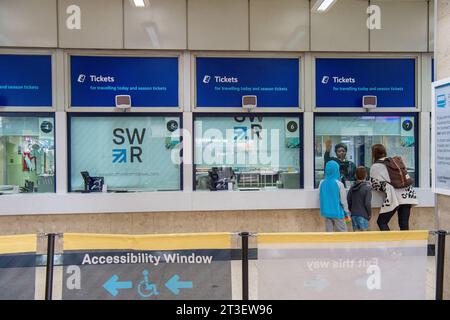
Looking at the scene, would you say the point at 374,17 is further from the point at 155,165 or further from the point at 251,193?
the point at 155,165

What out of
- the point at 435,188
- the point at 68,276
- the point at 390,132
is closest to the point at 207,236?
the point at 68,276

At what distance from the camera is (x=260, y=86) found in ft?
19.3

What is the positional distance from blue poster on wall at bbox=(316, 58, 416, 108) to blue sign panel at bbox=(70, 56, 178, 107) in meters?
2.42

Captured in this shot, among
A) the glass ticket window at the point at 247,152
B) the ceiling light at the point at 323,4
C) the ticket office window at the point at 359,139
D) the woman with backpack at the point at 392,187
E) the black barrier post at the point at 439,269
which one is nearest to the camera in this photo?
the black barrier post at the point at 439,269

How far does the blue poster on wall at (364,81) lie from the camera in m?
5.93

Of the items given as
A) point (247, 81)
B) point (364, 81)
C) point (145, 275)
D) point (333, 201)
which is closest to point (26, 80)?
point (247, 81)

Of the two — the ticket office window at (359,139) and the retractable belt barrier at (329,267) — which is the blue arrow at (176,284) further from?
the ticket office window at (359,139)

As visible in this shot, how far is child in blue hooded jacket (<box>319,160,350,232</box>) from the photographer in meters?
5.05

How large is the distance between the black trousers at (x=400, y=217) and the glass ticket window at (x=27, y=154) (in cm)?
499

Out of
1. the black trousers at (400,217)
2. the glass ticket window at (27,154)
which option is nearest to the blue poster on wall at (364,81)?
the black trousers at (400,217)

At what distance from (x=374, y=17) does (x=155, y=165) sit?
13.9ft

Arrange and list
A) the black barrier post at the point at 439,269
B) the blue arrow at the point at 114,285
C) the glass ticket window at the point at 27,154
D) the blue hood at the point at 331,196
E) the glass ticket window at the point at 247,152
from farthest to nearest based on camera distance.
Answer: the glass ticket window at the point at 247,152
the glass ticket window at the point at 27,154
the blue hood at the point at 331,196
the black barrier post at the point at 439,269
the blue arrow at the point at 114,285

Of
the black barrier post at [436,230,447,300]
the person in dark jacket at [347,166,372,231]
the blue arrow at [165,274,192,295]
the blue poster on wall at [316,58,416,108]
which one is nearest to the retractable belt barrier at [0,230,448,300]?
the blue arrow at [165,274,192,295]

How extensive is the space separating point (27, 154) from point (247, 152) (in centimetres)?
346
